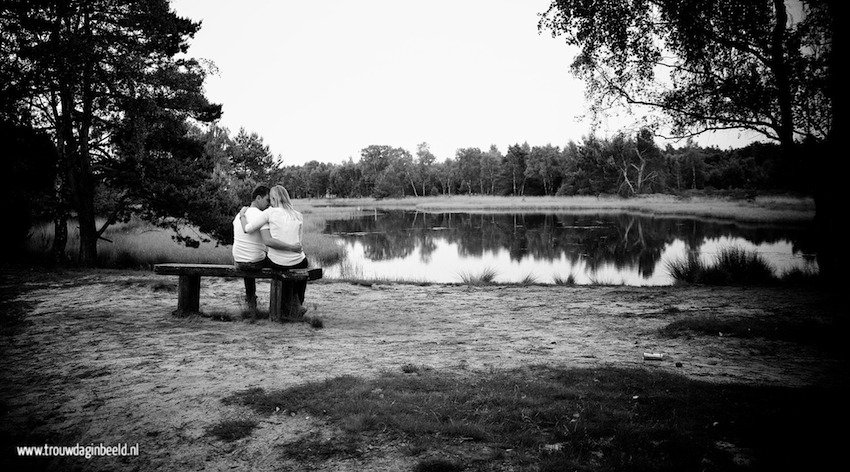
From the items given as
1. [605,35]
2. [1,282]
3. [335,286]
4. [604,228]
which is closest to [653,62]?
[605,35]

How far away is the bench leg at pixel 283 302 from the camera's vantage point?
278 inches

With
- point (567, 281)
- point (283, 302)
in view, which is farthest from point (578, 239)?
point (283, 302)

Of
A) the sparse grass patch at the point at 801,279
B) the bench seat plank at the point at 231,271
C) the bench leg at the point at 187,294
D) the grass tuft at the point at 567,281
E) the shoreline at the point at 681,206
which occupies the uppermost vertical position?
the shoreline at the point at 681,206

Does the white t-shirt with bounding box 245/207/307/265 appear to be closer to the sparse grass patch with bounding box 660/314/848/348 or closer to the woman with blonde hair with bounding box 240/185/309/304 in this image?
the woman with blonde hair with bounding box 240/185/309/304

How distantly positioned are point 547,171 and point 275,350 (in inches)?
3429

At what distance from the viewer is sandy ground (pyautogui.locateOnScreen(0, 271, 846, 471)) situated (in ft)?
11.4

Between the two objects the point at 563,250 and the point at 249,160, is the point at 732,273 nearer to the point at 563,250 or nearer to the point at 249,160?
the point at 563,250

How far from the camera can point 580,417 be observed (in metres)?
3.70

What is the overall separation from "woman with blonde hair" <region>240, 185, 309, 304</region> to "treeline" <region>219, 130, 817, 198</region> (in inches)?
1593

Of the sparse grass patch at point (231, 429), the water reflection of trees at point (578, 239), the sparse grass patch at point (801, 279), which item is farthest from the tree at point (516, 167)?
the sparse grass patch at point (231, 429)

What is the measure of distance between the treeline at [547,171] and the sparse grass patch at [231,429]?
44163 mm

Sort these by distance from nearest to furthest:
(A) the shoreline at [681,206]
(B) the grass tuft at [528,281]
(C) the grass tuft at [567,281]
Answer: (B) the grass tuft at [528,281]
(C) the grass tuft at [567,281]
(A) the shoreline at [681,206]

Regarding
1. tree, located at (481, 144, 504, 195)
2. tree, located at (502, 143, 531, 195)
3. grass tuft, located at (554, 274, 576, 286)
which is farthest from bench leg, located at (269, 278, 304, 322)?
tree, located at (481, 144, 504, 195)

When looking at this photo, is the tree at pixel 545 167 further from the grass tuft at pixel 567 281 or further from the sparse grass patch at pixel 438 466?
the sparse grass patch at pixel 438 466
